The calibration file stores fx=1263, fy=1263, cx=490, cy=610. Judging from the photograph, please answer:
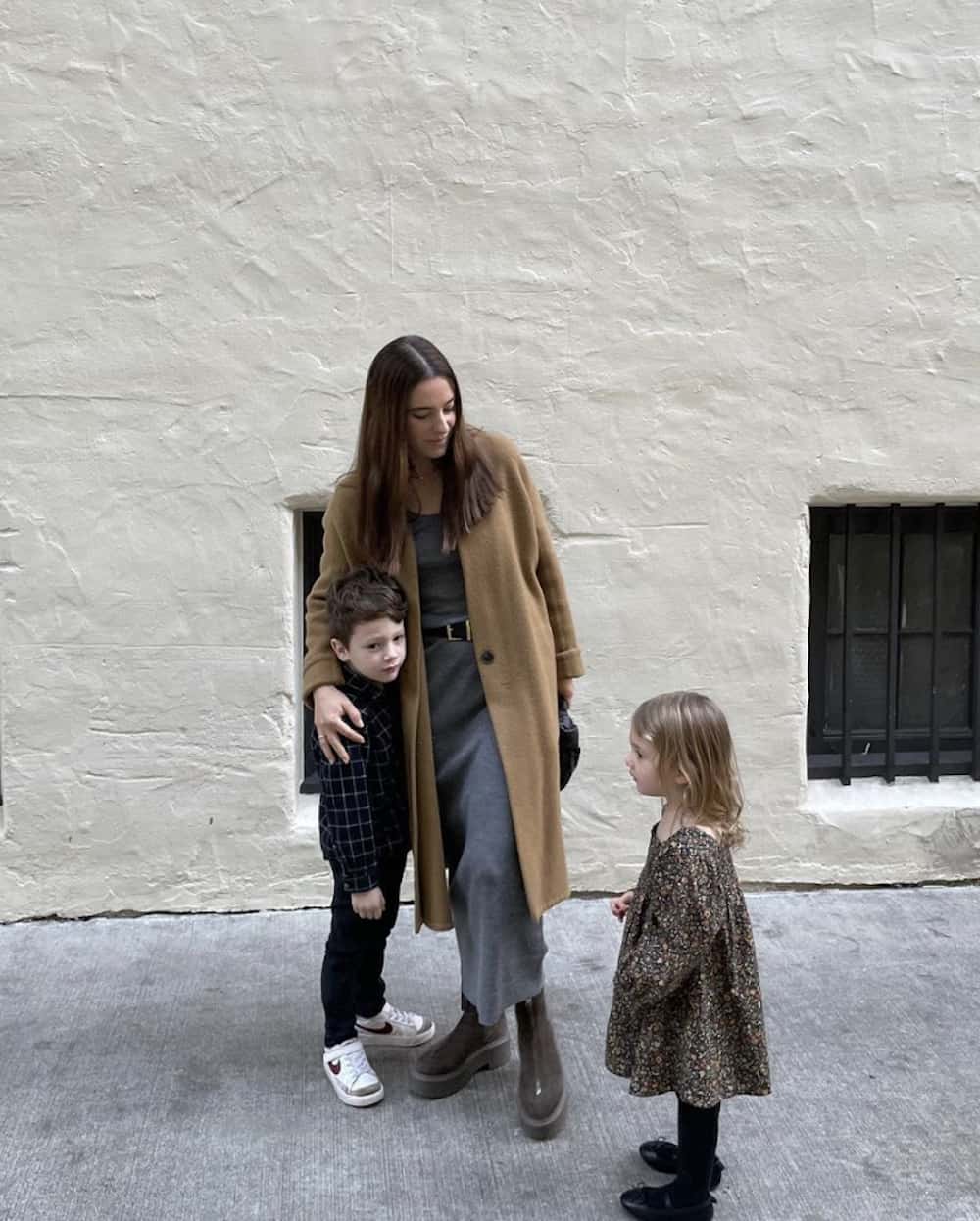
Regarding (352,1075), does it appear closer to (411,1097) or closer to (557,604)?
(411,1097)

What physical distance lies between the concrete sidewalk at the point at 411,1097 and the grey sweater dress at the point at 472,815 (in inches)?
14.2

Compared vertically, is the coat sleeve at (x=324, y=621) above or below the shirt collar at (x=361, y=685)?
above

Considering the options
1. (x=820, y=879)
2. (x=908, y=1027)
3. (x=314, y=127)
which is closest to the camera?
(x=908, y=1027)

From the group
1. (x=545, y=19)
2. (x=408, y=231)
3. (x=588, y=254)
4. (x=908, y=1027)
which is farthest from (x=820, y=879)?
(x=545, y=19)

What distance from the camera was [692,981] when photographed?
2.40m

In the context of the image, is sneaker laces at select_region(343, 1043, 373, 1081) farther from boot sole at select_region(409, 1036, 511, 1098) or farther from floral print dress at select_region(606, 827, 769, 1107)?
floral print dress at select_region(606, 827, 769, 1107)

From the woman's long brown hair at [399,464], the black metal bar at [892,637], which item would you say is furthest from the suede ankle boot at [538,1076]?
the black metal bar at [892,637]

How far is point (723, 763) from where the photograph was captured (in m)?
2.43

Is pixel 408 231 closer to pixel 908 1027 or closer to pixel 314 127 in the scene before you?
pixel 314 127

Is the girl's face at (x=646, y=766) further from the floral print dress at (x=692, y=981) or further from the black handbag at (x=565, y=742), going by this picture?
the black handbag at (x=565, y=742)

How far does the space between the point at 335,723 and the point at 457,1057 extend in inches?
35.4

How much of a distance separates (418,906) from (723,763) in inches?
33.3

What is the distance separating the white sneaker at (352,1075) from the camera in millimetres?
2926

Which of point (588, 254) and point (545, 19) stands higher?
point (545, 19)
